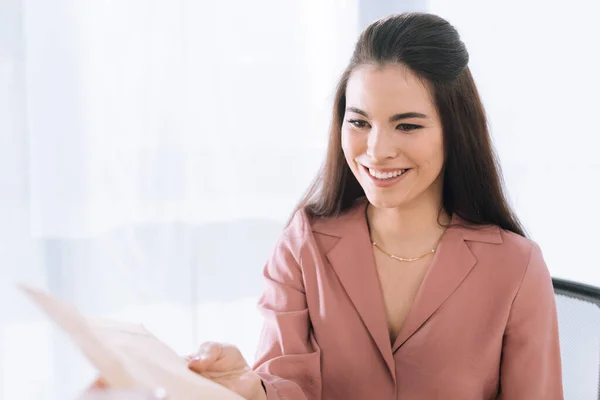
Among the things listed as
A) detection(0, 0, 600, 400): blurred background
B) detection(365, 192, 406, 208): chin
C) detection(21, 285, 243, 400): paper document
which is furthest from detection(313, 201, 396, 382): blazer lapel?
detection(0, 0, 600, 400): blurred background

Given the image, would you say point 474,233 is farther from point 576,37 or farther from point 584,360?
point 576,37

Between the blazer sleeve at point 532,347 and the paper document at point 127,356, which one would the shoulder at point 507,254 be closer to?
the blazer sleeve at point 532,347

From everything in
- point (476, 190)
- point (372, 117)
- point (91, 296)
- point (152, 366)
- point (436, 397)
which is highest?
point (372, 117)

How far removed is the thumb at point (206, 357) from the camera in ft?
3.40

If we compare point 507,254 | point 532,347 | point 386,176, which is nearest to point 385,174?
point 386,176

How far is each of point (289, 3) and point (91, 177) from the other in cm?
79

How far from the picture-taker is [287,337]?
4.10 ft

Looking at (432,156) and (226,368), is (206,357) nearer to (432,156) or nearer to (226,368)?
(226,368)

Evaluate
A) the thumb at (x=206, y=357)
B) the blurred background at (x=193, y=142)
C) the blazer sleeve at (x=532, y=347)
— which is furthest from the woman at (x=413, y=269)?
the blurred background at (x=193, y=142)

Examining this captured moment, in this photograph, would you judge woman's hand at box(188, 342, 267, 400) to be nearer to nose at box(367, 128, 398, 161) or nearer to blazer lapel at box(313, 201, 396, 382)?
blazer lapel at box(313, 201, 396, 382)

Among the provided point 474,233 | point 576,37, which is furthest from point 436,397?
point 576,37

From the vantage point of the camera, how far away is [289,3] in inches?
91.7

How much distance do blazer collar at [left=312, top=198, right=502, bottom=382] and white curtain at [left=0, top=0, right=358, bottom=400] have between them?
0.71 meters

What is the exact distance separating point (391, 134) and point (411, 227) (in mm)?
210
